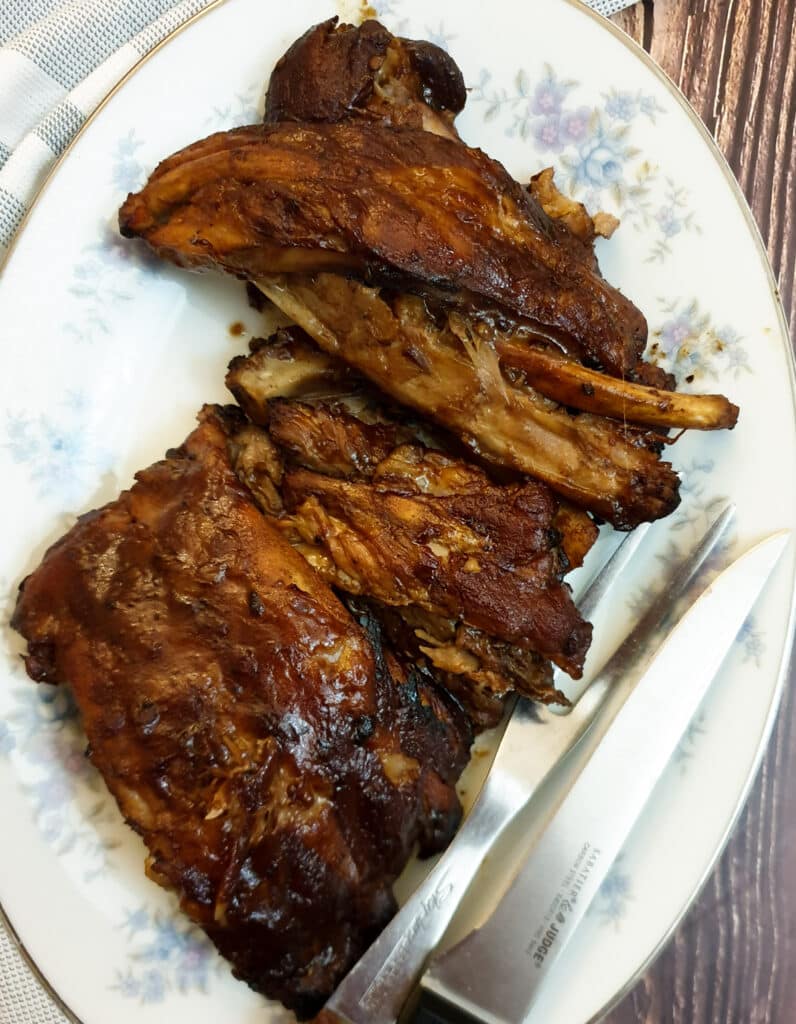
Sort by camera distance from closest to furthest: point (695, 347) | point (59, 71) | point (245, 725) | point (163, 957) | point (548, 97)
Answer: point (245, 725) → point (163, 957) → point (695, 347) → point (548, 97) → point (59, 71)

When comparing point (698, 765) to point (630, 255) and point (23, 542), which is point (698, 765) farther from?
point (23, 542)

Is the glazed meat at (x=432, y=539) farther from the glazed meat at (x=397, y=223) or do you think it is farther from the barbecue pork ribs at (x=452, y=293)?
the glazed meat at (x=397, y=223)

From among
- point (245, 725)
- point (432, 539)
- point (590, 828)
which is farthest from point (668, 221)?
point (245, 725)

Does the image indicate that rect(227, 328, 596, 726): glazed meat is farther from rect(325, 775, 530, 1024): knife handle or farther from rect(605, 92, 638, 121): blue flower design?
rect(605, 92, 638, 121): blue flower design

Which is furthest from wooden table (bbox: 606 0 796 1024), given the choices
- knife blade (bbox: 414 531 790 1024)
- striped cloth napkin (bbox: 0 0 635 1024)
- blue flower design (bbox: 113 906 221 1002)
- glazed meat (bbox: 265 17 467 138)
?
blue flower design (bbox: 113 906 221 1002)

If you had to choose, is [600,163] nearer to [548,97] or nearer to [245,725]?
[548,97]

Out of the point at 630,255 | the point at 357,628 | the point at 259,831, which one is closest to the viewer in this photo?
the point at 259,831

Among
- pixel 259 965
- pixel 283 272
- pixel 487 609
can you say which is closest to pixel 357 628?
pixel 487 609
